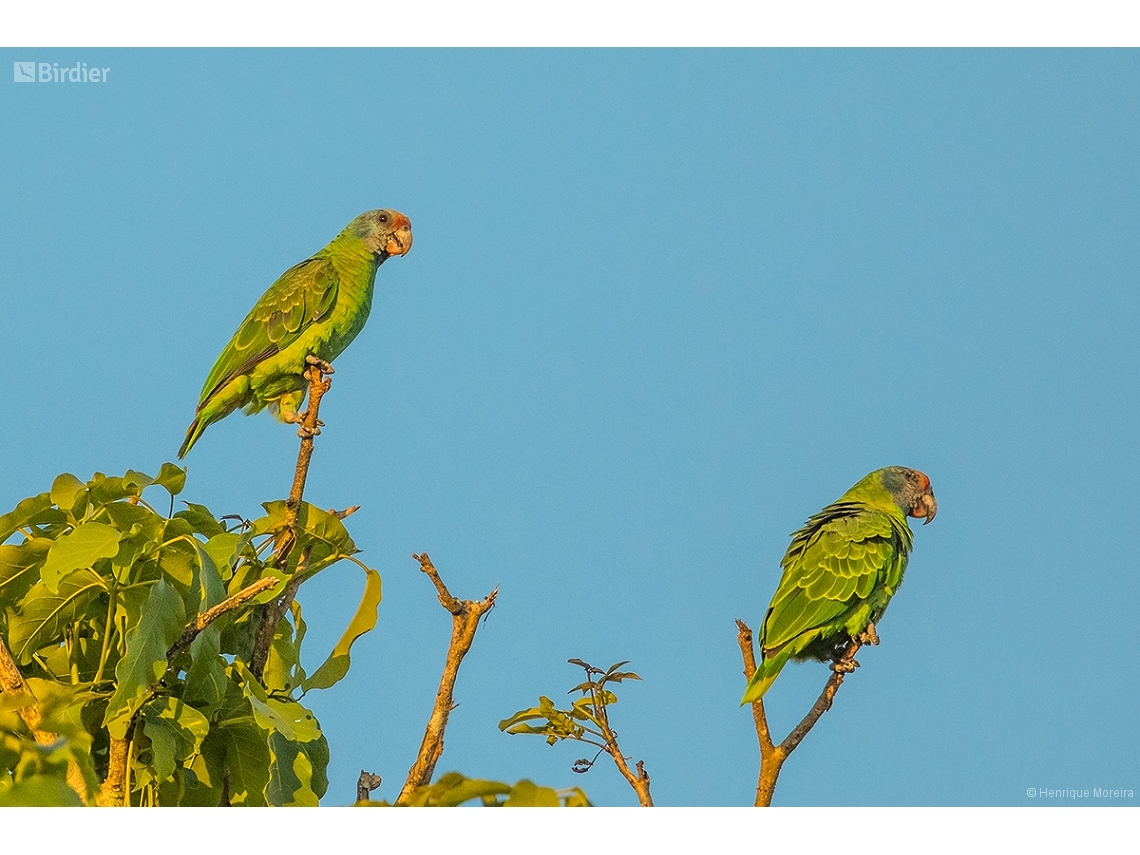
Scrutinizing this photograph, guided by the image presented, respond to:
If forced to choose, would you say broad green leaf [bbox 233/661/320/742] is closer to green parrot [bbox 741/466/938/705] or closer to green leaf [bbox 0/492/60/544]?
green leaf [bbox 0/492/60/544]

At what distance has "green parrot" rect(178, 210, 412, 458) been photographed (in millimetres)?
7199

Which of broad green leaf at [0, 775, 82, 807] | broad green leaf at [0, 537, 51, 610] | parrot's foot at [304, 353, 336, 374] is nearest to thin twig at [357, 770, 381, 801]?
broad green leaf at [0, 537, 51, 610]

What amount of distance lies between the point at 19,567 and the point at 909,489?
217 inches

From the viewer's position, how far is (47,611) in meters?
3.47

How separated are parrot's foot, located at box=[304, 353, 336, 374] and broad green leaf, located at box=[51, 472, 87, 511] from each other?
3.56m

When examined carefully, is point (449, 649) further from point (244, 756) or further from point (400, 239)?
point (400, 239)

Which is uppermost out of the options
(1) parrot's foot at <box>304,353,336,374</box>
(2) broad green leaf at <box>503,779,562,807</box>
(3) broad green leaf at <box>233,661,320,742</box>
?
(1) parrot's foot at <box>304,353,336,374</box>

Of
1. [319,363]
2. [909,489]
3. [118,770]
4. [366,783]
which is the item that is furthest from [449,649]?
→ [909,489]

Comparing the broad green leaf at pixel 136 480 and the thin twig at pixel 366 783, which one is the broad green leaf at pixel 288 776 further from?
the broad green leaf at pixel 136 480

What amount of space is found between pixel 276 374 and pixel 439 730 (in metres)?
4.14

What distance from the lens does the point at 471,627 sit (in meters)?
3.66

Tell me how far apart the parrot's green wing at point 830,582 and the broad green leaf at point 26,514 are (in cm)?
311

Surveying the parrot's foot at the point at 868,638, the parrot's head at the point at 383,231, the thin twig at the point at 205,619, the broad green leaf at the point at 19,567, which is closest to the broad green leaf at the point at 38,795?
the thin twig at the point at 205,619

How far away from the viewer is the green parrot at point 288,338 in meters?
7.20
